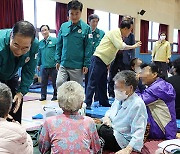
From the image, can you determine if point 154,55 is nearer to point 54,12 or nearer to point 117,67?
point 54,12

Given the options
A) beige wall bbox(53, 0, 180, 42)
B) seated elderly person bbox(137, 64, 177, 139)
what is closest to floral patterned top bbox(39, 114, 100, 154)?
seated elderly person bbox(137, 64, 177, 139)

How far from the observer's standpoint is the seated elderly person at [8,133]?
130 cm

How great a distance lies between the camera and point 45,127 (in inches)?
68.3

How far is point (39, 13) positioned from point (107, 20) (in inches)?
126

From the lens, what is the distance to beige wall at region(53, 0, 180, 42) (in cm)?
974

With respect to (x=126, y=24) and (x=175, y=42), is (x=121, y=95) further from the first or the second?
(x=175, y=42)

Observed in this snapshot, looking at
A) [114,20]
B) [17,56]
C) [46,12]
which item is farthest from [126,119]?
[114,20]

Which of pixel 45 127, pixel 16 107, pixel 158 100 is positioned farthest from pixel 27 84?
pixel 158 100

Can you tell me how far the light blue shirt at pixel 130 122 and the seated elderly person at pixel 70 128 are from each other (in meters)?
0.60

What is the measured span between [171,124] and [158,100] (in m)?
0.28

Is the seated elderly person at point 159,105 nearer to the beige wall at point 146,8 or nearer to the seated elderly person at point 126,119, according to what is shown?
the seated elderly person at point 126,119

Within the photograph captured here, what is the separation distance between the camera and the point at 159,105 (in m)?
2.86

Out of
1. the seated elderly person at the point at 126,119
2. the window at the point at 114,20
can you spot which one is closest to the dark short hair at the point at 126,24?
the seated elderly person at the point at 126,119

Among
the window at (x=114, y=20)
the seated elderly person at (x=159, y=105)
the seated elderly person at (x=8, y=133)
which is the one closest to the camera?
the seated elderly person at (x=8, y=133)
